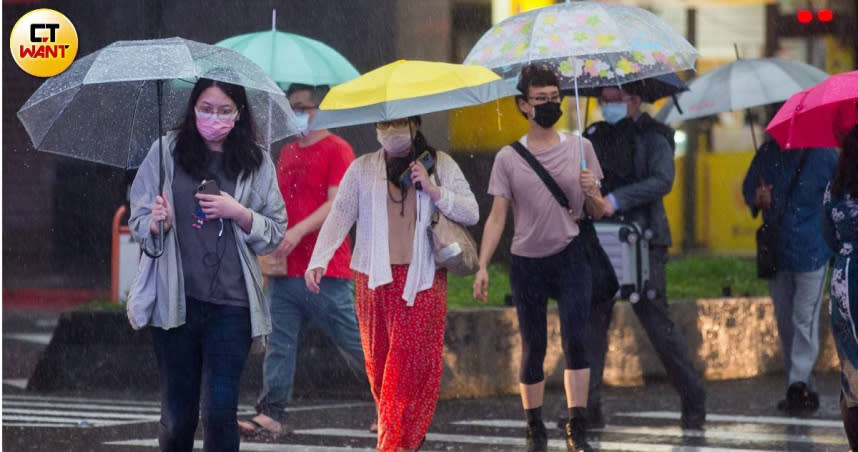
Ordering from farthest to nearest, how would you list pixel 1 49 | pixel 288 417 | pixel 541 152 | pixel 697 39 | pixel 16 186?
pixel 697 39, pixel 16 186, pixel 1 49, pixel 288 417, pixel 541 152

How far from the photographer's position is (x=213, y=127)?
6453 millimetres

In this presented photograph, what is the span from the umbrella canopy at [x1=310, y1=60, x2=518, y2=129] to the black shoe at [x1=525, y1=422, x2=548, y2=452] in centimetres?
174

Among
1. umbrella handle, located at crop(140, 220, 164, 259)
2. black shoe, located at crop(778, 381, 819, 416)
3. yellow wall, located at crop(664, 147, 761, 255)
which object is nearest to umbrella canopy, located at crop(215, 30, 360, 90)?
umbrella handle, located at crop(140, 220, 164, 259)

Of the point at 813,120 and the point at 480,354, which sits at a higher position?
the point at 813,120

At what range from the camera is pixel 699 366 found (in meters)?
12.1

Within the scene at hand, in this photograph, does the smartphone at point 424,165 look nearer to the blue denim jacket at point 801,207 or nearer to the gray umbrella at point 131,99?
the gray umbrella at point 131,99

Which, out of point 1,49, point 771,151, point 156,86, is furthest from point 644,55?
point 1,49

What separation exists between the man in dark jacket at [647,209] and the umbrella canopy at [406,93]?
5.98 feet

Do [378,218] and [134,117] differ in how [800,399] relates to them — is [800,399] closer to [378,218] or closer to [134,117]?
[378,218]

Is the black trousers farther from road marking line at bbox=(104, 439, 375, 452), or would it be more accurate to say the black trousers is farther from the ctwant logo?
the ctwant logo

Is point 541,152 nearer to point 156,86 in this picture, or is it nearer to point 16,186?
point 156,86

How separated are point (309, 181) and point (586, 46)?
1.73 m

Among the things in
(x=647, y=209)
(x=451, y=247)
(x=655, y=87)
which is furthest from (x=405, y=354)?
(x=655, y=87)

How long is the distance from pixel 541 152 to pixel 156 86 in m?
2.25
